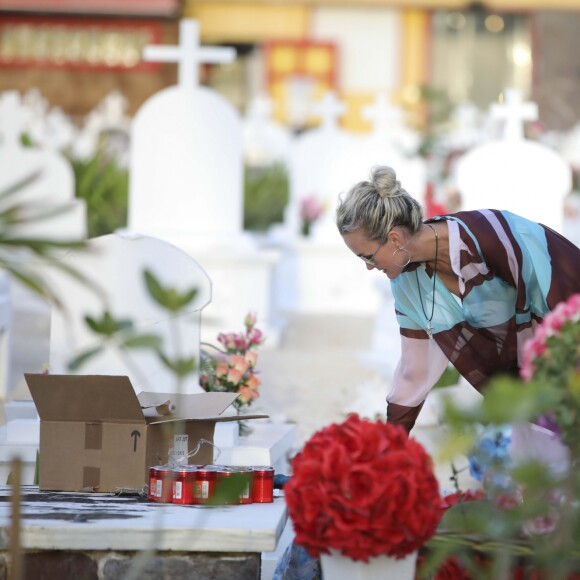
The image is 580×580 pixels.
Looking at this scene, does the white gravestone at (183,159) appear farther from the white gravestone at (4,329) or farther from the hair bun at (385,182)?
the hair bun at (385,182)

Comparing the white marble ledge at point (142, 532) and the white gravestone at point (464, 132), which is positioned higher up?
the white gravestone at point (464, 132)

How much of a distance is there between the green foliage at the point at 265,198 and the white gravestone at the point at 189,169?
4349 mm

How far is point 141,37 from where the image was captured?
2011 cm

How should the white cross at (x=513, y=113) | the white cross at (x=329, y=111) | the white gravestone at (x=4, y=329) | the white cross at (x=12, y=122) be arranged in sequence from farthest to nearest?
the white cross at (x=329, y=111), the white cross at (x=12, y=122), the white cross at (x=513, y=113), the white gravestone at (x=4, y=329)

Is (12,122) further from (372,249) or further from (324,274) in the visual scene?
(372,249)

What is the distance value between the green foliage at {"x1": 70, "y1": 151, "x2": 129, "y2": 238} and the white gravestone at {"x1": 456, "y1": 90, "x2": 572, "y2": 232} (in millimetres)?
4009

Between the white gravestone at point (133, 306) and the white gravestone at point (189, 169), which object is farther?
the white gravestone at point (189, 169)

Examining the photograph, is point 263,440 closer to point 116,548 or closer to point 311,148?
point 116,548

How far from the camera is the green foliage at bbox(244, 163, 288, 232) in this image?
1166cm

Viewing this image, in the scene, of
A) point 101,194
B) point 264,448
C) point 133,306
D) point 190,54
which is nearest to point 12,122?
point 101,194

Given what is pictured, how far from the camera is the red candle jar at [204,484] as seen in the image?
261cm

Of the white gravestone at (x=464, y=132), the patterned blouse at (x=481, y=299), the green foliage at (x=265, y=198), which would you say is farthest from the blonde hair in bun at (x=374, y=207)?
the white gravestone at (x=464, y=132)

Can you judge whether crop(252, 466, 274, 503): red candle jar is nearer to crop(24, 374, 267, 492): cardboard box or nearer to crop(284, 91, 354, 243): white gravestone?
crop(24, 374, 267, 492): cardboard box

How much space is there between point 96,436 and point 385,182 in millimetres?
885
